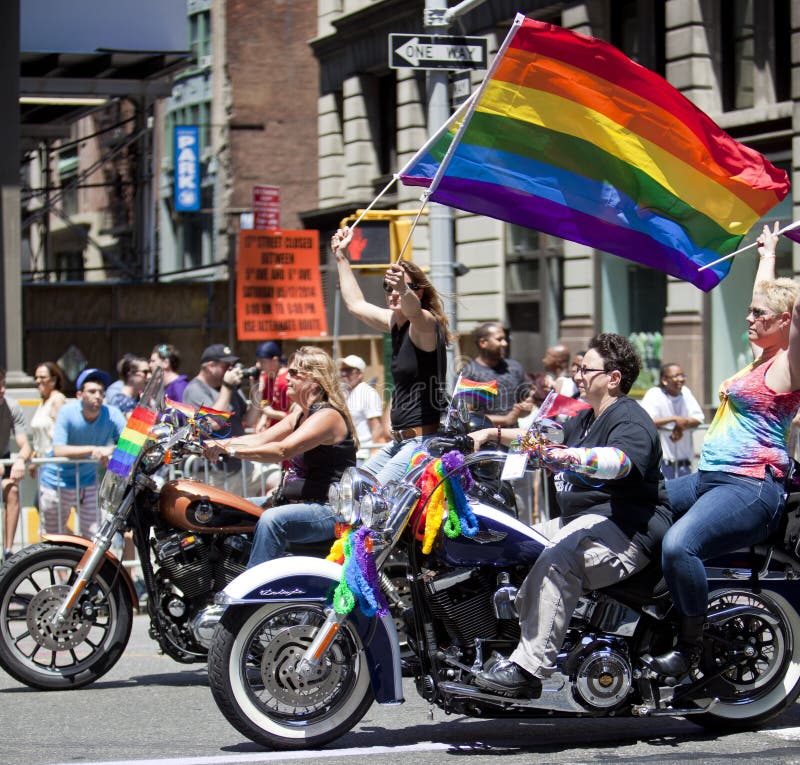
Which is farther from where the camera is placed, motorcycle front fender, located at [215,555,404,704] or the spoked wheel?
the spoked wheel

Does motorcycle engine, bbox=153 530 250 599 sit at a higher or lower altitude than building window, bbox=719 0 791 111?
lower

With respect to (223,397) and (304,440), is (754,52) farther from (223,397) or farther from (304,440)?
(304,440)

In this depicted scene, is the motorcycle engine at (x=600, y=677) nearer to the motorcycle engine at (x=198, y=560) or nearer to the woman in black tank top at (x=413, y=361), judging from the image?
the woman in black tank top at (x=413, y=361)

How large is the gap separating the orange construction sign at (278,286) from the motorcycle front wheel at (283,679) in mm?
10755

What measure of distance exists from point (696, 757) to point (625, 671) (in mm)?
455

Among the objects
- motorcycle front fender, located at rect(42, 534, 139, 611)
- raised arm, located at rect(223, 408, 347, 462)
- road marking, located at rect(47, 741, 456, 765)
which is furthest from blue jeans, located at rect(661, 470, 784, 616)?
motorcycle front fender, located at rect(42, 534, 139, 611)

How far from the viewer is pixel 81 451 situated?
1028 centimetres

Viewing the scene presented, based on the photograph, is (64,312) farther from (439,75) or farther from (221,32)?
(221,32)

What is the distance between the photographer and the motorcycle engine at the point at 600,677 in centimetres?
591

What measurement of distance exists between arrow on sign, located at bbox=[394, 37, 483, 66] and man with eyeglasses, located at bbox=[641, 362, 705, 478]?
134 inches

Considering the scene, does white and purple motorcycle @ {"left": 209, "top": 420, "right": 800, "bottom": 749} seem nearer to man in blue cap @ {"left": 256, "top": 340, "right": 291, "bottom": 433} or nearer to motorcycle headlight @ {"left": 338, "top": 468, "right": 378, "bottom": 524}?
motorcycle headlight @ {"left": 338, "top": 468, "right": 378, "bottom": 524}

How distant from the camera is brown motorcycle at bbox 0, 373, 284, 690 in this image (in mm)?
7367

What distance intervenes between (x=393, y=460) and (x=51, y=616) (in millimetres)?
2008

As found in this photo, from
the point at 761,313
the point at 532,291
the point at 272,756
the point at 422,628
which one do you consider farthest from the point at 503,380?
the point at 532,291
